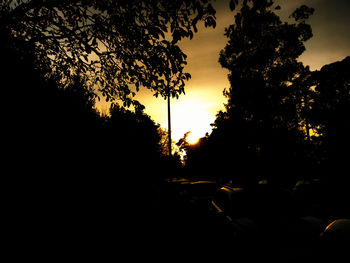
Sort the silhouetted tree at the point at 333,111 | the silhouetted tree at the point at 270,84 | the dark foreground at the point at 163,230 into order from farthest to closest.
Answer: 1. the silhouetted tree at the point at 270,84
2. the silhouetted tree at the point at 333,111
3. the dark foreground at the point at 163,230

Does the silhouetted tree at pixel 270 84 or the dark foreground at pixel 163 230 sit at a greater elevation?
the silhouetted tree at pixel 270 84

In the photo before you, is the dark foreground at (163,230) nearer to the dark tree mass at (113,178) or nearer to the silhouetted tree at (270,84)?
the dark tree mass at (113,178)

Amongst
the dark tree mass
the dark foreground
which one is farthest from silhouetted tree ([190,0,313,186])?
the dark foreground

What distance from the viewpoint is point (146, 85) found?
6457mm

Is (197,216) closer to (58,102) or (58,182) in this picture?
(58,182)

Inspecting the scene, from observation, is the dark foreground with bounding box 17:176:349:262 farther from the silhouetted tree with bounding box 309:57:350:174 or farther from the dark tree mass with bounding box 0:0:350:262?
the silhouetted tree with bounding box 309:57:350:174

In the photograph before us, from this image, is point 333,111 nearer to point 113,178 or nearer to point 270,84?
point 270,84

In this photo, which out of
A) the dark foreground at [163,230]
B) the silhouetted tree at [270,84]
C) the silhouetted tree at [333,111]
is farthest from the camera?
the silhouetted tree at [270,84]

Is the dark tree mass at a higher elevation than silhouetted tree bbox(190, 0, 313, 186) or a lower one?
lower

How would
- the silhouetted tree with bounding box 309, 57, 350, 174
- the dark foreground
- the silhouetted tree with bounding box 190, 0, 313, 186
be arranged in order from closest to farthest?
the dark foreground < the silhouetted tree with bounding box 309, 57, 350, 174 < the silhouetted tree with bounding box 190, 0, 313, 186

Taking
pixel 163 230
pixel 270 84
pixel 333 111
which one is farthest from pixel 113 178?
pixel 333 111

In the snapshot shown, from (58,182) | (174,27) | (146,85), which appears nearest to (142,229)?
(58,182)

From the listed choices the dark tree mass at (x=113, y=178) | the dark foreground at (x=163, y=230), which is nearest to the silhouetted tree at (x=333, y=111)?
the dark tree mass at (x=113, y=178)

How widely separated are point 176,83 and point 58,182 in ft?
20.7
